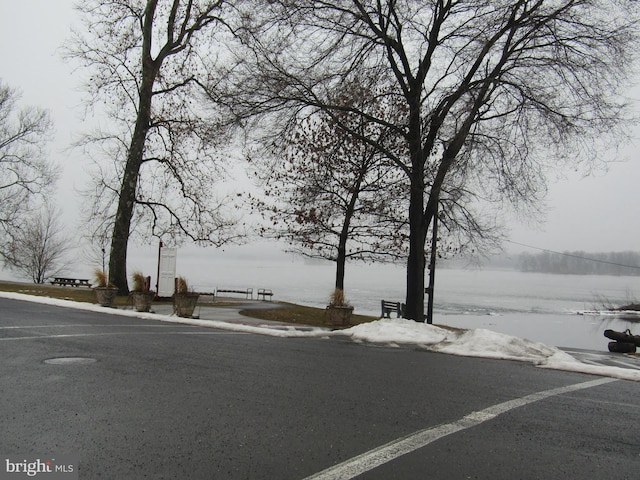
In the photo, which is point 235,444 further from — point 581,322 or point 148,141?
point 581,322

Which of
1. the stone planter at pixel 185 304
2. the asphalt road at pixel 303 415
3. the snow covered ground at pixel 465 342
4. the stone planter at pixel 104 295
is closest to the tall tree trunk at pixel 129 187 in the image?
the stone planter at pixel 104 295

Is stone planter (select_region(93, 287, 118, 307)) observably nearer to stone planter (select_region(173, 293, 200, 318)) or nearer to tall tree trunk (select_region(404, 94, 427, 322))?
stone planter (select_region(173, 293, 200, 318))

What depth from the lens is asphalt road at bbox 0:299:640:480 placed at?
4117 mm

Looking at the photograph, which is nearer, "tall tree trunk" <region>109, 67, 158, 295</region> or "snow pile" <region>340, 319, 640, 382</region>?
"snow pile" <region>340, 319, 640, 382</region>

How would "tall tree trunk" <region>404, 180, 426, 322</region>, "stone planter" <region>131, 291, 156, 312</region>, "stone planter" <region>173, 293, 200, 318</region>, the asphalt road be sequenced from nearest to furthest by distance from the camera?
the asphalt road
"stone planter" <region>173, 293, 200, 318</region>
"stone planter" <region>131, 291, 156, 312</region>
"tall tree trunk" <region>404, 180, 426, 322</region>

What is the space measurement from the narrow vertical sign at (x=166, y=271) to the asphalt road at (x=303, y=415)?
1185cm

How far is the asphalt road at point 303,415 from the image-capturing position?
4.12 metres

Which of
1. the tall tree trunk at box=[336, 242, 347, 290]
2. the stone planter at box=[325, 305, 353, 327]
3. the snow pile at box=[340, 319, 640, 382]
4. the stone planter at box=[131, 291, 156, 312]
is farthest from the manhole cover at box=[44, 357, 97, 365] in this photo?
the tall tree trunk at box=[336, 242, 347, 290]

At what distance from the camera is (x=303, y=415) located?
211 inches

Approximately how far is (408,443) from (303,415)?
1202 mm

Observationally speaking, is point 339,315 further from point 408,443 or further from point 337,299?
point 408,443

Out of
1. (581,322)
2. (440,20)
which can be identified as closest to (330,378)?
(440,20)

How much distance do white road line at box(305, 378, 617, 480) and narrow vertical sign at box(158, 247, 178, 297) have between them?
16.9 meters

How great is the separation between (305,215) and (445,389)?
1740cm
